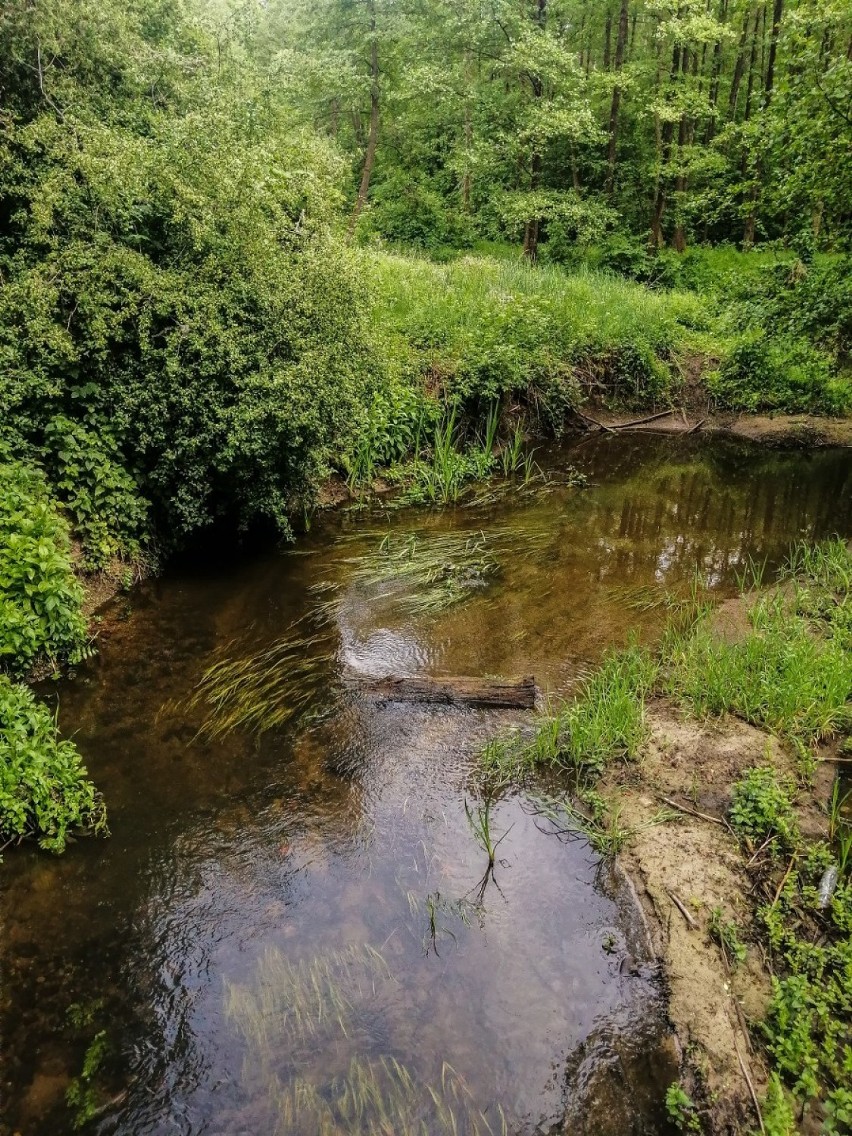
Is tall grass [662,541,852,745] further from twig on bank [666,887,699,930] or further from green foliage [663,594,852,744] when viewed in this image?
twig on bank [666,887,699,930]

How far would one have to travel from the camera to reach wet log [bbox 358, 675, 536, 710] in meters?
5.86

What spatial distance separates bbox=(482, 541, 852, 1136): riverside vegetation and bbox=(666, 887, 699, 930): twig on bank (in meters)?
0.10

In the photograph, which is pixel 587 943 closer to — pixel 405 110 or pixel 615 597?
pixel 615 597

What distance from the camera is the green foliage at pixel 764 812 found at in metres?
4.34

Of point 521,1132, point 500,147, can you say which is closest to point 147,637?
point 521,1132

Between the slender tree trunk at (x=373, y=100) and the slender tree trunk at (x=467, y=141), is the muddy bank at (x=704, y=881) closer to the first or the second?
the slender tree trunk at (x=467, y=141)

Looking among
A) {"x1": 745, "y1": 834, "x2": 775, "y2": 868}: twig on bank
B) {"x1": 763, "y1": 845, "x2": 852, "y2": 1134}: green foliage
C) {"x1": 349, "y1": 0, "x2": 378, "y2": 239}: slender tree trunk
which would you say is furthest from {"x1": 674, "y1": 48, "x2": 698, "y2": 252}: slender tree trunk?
{"x1": 763, "y1": 845, "x2": 852, "y2": 1134}: green foliage

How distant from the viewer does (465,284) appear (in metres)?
13.0

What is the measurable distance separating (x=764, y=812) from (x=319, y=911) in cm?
283

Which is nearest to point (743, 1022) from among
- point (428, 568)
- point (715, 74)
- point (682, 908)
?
point (682, 908)

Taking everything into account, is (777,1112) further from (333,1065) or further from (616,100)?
(616,100)

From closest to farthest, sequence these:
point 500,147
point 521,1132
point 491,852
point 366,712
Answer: point 521,1132
point 491,852
point 366,712
point 500,147

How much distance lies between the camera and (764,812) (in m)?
4.43

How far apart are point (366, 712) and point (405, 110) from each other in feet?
78.0
